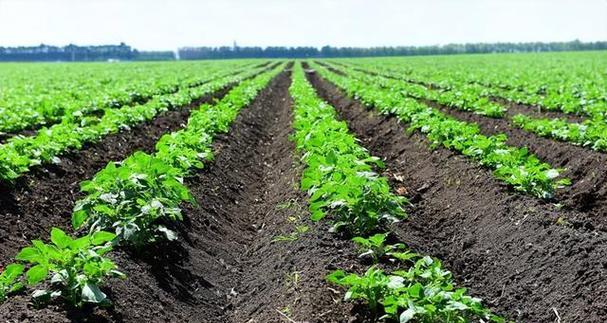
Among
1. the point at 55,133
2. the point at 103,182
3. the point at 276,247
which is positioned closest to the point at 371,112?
the point at 55,133

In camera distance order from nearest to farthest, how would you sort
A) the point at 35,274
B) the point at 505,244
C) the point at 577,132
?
the point at 35,274
the point at 505,244
the point at 577,132

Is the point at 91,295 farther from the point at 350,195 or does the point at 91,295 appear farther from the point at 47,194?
the point at 47,194

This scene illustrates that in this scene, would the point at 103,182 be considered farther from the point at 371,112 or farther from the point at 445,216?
the point at 371,112

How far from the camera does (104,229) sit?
18.2ft

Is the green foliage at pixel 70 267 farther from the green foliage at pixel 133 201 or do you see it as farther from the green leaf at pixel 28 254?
the green foliage at pixel 133 201

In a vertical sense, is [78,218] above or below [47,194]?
above

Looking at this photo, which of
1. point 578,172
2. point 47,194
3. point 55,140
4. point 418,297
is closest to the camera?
point 418,297

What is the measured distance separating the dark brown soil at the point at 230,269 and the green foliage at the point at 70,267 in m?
0.13

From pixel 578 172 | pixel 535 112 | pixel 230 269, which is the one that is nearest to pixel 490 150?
pixel 578 172

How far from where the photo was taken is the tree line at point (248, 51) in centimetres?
13200

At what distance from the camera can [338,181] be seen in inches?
243

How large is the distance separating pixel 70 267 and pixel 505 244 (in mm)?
4086

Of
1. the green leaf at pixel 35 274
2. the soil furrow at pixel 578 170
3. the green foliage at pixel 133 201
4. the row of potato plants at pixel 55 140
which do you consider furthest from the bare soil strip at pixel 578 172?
the row of potato plants at pixel 55 140

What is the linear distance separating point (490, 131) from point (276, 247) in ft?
26.1
